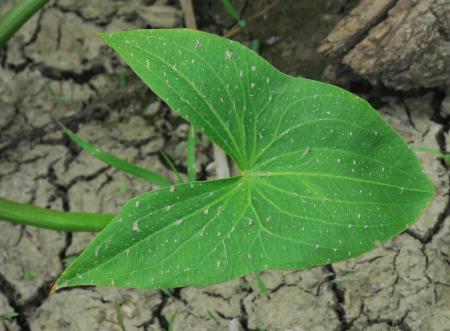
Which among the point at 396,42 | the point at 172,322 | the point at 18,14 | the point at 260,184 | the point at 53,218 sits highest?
the point at 18,14

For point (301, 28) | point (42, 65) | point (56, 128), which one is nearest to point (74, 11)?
point (42, 65)

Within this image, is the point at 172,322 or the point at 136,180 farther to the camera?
the point at 136,180

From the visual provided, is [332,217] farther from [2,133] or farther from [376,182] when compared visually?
[2,133]

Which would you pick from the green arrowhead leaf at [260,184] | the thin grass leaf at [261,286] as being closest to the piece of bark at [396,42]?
the green arrowhead leaf at [260,184]

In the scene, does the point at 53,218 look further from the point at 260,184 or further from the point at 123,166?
the point at 260,184

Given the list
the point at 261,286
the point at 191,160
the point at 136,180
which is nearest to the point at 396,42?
the point at 191,160

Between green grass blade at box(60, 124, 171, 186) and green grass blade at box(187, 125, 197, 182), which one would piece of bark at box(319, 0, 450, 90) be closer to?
green grass blade at box(187, 125, 197, 182)

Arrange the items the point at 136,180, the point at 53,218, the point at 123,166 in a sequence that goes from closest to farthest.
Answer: the point at 53,218 < the point at 123,166 < the point at 136,180

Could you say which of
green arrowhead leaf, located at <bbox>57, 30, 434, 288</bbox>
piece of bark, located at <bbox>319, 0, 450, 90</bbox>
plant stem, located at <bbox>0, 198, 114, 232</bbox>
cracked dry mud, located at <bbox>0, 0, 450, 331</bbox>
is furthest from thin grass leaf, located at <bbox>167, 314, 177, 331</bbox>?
piece of bark, located at <bbox>319, 0, 450, 90</bbox>
